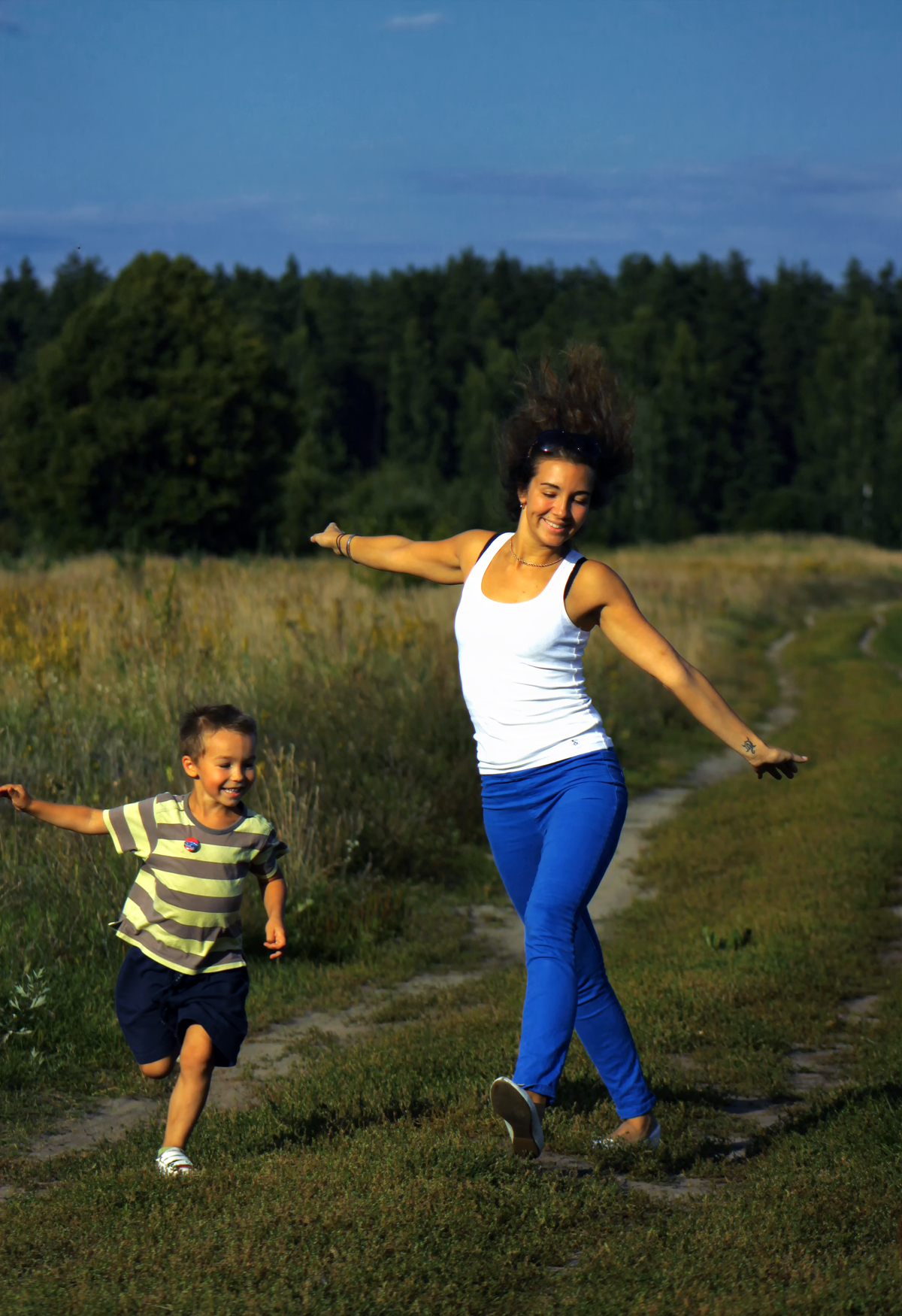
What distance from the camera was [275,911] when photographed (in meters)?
4.15

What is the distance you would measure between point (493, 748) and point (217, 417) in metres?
46.9

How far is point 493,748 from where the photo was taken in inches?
163

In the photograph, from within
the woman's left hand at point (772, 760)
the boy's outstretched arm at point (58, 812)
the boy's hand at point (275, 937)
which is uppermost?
the woman's left hand at point (772, 760)

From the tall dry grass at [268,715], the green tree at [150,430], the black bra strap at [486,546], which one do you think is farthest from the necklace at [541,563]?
the green tree at [150,430]

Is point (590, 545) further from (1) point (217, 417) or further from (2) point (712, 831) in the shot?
(2) point (712, 831)

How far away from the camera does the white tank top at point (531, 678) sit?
4004 millimetres

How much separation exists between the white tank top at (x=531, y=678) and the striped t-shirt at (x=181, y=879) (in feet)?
2.56

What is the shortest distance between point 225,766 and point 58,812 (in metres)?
0.49

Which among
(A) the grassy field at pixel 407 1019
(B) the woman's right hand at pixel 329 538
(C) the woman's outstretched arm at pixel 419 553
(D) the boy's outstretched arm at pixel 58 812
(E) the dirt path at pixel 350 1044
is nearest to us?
(A) the grassy field at pixel 407 1019

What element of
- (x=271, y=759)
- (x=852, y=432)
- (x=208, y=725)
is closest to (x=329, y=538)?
(x=208, y=725)

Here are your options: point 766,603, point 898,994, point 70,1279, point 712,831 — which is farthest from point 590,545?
point 70,1279

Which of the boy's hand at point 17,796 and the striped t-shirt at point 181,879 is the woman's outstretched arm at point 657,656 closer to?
the striped t-shirt at point 181,879

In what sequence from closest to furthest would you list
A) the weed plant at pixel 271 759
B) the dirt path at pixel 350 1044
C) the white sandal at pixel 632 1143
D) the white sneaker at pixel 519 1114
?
the white sneaker at pixel 519 1114 → the white sandal at pixel 632 1143 → the dirt path at pixel 350 1044 → the weed plant at pixel 271 759

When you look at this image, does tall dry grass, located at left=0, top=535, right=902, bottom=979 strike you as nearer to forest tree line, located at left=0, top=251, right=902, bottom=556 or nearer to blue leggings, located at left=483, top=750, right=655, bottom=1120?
blue leggings, located at left=483, top=750, right=655, bottom=1120
